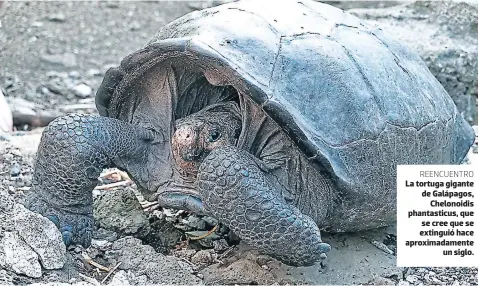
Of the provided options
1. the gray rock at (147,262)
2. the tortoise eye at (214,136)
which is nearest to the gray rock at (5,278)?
the gray rock at (147,262)

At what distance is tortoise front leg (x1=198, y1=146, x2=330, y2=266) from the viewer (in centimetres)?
246

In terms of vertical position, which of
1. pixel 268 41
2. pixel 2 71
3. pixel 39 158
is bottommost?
pixel 2 71

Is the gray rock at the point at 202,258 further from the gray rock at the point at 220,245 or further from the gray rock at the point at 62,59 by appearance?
the gray rock at the point at 62,59

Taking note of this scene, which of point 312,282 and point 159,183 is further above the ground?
point 159,183

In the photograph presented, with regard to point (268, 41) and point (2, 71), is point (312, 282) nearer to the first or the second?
point (268, 41)

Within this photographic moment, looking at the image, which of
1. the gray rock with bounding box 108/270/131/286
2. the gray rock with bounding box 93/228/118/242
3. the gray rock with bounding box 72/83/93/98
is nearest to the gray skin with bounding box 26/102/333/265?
the gray rock with bounding box 93/228/118/242

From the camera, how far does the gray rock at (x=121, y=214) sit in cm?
303

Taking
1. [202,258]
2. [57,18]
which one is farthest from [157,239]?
[57,18]

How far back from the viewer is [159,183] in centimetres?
297

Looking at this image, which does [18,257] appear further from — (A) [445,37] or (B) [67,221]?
(A) [445,37]

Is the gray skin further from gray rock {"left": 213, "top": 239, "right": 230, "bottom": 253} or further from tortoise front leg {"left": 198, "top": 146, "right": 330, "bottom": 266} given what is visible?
gray rock {"left": 213, "top": 239, "right": 230, "bottom": 253}

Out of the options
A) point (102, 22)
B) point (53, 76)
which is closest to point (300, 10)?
point (53, 76)

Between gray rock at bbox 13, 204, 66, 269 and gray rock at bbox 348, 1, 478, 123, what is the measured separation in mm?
3079

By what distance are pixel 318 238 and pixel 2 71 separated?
4015 millimetres
